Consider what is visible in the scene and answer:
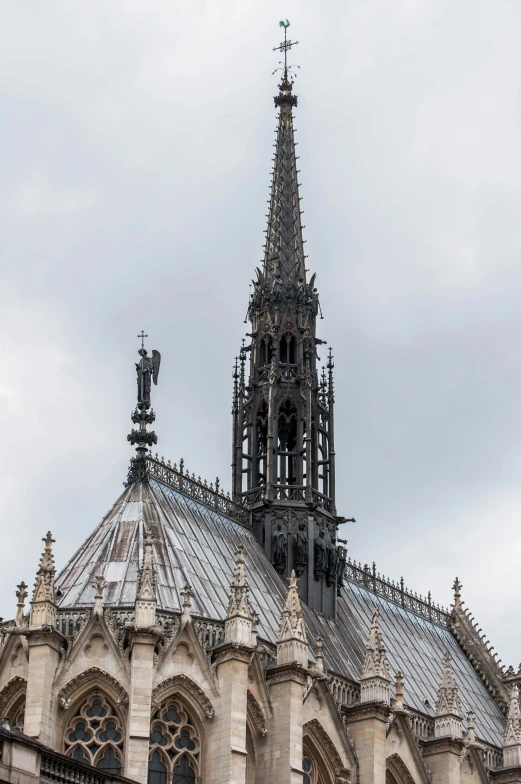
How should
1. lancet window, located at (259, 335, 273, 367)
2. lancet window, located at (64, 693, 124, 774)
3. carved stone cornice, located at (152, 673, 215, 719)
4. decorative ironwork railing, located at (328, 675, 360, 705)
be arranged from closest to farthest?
lancet window, located at (64, 693, 124, 774)
carved stone cornice, located at (152, 673, 215, 719)
decorative ironwork railing, located at (328, 675, 360, 705)
lancet window, located at (259, 335, 273, 367)

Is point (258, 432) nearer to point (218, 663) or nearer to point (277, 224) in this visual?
point (277, 224)

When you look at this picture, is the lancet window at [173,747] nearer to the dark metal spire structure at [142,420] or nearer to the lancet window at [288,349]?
the dark metal spire structure at [142,420]

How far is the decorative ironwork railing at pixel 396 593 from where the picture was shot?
77.9 meters

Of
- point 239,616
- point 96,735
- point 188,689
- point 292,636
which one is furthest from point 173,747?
point 292,636

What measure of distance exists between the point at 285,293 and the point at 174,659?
26997 mm

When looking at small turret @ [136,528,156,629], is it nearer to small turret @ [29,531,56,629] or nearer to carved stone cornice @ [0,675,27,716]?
small turret @ [29,531,56,629]

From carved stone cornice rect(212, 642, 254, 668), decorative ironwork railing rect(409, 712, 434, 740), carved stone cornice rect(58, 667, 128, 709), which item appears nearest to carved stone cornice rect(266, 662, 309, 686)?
carved stone cornice rect(212, 642, 254, 668)

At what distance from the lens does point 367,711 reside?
60.4m

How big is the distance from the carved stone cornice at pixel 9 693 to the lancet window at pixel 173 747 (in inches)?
203

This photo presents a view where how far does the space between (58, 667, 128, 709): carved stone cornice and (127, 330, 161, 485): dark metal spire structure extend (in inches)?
493

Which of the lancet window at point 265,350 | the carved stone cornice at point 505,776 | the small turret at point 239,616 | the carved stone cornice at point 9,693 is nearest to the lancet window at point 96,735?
the carved stone cornice at point 9,693

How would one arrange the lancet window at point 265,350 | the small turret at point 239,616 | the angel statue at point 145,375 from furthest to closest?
the lancet window at point 265,350 → the angel statue at point 145,375 → the small turret at point 239,616

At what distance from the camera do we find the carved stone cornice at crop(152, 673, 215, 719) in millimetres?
53312

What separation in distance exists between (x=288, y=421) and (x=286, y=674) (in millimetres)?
19384
